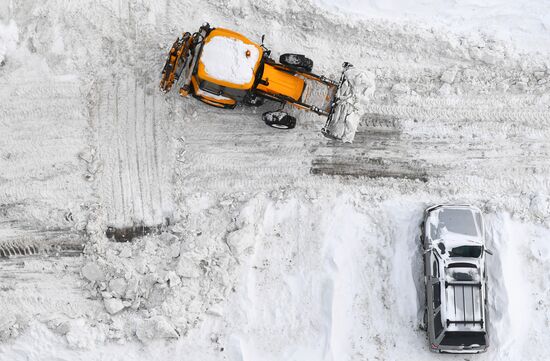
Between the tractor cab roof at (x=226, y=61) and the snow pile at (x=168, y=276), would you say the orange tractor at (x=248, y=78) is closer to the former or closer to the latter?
the tractor cab roof at (x=226, y=61)

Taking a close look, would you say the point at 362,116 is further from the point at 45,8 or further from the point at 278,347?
the point at 45,8

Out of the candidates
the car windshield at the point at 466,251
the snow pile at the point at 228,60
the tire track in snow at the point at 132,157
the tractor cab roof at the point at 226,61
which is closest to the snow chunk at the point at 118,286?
the tire track in snow at the point at 132,157

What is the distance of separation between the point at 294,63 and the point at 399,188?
3587 mm

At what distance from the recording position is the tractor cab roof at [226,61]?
36.7 feet

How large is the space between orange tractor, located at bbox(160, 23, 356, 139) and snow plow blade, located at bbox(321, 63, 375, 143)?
0.07ft

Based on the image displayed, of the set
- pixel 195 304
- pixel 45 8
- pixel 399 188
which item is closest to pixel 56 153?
pixel 45 8

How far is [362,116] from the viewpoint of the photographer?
12688mm

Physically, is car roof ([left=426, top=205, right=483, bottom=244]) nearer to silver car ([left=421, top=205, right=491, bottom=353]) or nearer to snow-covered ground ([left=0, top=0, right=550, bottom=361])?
silver car ([left=421, top=205, right=491, bottom=353])

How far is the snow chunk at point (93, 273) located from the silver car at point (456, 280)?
6.88m

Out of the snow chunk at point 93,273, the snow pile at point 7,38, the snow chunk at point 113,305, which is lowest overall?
the snow chunk at point 113,305

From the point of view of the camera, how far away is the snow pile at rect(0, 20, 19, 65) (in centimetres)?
1252

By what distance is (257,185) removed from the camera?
12.5 meters

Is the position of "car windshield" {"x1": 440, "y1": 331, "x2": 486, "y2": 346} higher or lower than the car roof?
lower

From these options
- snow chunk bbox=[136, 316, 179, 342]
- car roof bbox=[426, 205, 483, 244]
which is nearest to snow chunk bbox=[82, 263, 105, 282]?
snow chunk bbox=[136, 316, 179, 342]
